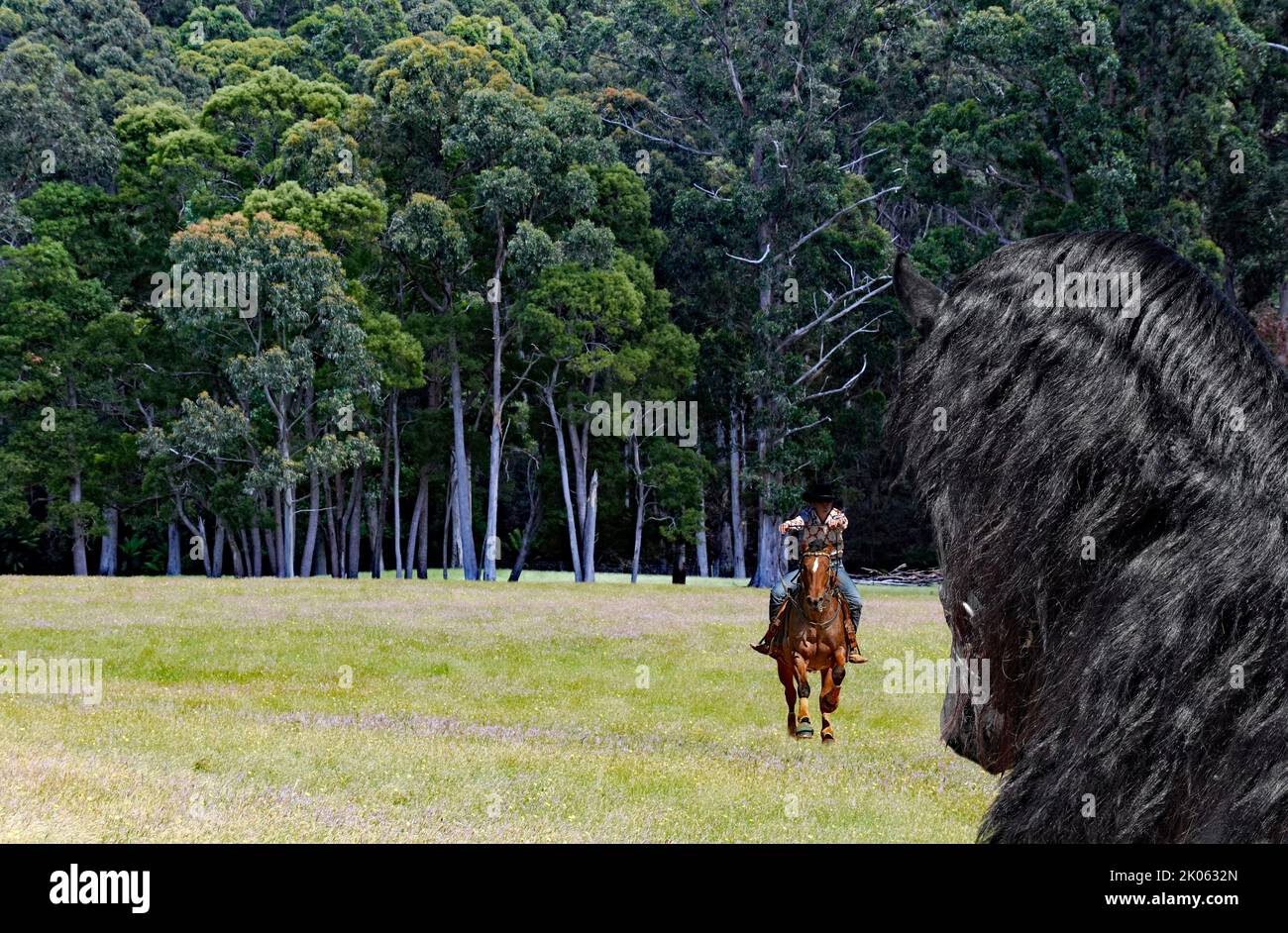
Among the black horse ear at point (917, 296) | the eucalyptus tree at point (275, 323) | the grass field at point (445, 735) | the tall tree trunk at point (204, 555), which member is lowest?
the grass field at point (445, 735)

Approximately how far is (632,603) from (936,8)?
3270 cm

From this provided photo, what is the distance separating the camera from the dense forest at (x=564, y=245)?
39750 mm

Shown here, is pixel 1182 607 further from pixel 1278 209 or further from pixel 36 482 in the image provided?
pixel 36 482

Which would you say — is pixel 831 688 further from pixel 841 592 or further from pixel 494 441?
pixel 494 441

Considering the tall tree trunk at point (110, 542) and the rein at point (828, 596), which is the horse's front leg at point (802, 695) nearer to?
the rein at point (828, 596)

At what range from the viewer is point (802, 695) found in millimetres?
12219

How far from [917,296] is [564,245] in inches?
1764

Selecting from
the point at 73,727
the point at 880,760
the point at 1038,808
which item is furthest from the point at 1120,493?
the point at 73,727

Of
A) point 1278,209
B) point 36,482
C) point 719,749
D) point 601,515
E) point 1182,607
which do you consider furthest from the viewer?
point 601,515

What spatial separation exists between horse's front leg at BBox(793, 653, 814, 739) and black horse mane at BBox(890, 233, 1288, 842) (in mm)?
8859

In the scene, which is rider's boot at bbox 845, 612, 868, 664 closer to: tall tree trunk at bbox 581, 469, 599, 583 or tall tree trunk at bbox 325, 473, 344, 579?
tall tree trunk at bbox 581, 469, 599, 583

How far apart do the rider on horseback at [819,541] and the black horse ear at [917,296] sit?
730cm

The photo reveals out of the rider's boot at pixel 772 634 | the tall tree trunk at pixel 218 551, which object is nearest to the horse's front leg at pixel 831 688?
the rider's boot at pixel 772 634

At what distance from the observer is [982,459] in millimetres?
2781
